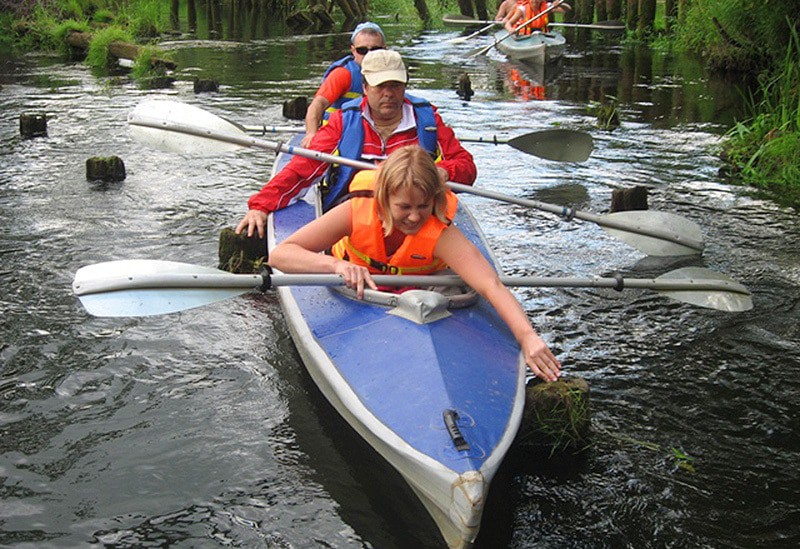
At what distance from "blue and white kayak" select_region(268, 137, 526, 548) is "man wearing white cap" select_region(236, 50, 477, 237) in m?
1.00

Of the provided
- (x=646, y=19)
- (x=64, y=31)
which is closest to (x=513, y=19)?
(x=646, y=19)

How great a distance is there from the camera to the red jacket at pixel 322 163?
4988mm

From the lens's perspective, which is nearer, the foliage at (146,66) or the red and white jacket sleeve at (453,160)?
the red and white jacket sleeve at (453,160)

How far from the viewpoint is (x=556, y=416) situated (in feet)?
12.4

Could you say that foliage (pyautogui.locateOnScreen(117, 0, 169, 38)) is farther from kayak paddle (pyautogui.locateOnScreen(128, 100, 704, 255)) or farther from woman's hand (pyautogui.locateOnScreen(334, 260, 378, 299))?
woman's hand (pyautogui.locateOnScreen(334, 260, 378, 299))

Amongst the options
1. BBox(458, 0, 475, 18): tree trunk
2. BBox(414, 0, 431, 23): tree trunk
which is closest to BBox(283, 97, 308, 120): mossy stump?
BBox(414, 0, 431, 23): tree trunk

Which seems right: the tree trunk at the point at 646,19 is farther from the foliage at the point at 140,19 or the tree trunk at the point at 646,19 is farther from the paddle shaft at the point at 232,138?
the paddle shaft at the point at 232,138

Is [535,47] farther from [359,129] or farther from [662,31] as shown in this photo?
[359,129]

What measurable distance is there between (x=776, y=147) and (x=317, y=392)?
555 centimetres

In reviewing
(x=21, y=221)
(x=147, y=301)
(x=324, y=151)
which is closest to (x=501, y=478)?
(x=147, y=301)

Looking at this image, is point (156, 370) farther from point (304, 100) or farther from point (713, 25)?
point (713, 25)

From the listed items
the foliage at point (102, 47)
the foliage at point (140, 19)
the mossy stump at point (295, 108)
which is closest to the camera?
the mossy stump at point (295, 108)

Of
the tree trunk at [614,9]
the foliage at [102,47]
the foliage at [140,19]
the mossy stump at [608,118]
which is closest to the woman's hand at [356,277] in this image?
the mossy stump at [608,118]

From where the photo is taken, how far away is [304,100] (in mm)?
10016
